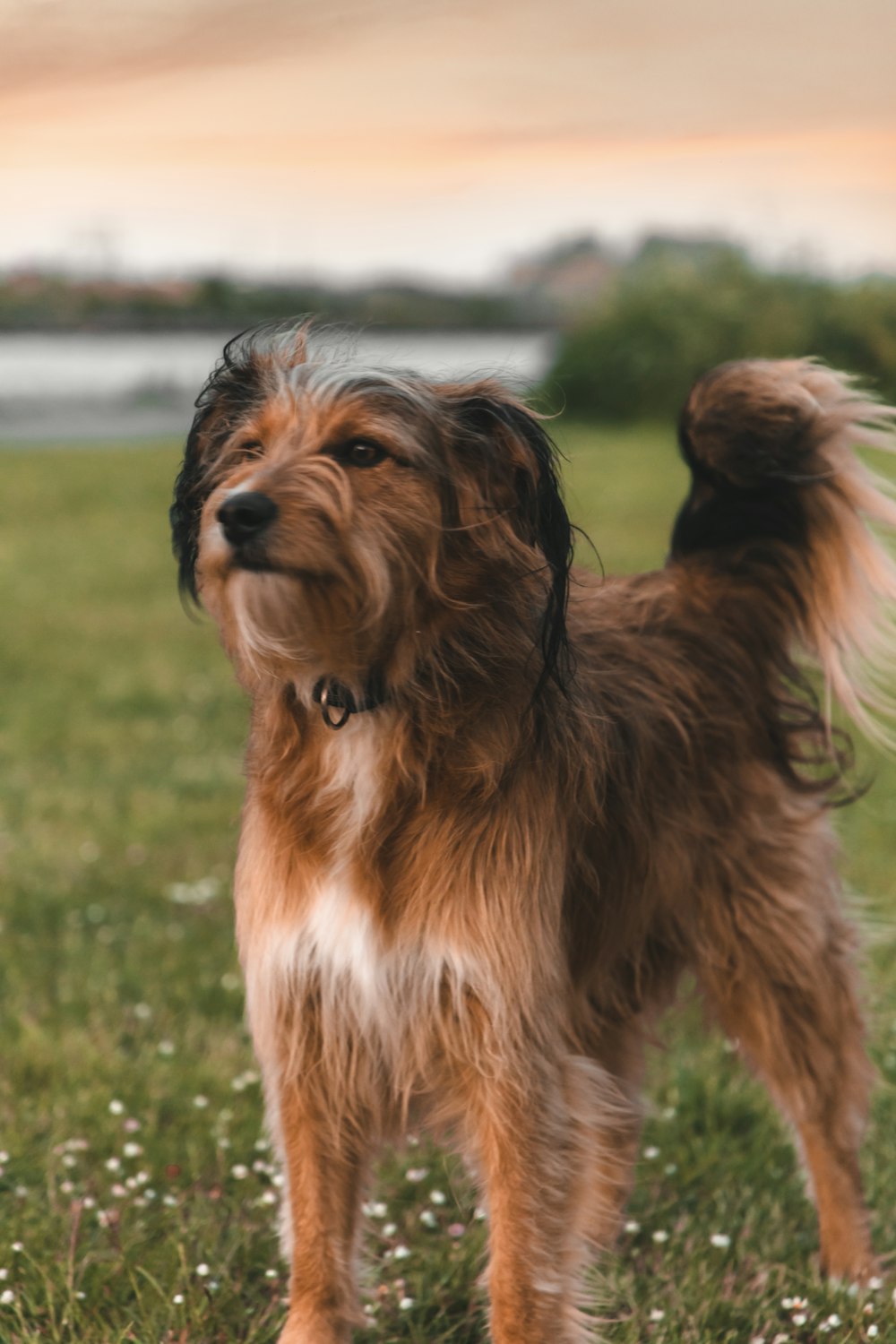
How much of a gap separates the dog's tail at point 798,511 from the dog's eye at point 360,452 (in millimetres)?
1524

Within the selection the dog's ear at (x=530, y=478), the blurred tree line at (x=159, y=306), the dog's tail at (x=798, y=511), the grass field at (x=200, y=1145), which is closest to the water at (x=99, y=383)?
the blurred tree line at (x=159, y=306)

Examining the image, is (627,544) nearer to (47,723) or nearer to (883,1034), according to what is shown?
(47,723)

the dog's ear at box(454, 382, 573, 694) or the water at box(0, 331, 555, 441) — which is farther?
the water at box(0, 331, 555, 441)

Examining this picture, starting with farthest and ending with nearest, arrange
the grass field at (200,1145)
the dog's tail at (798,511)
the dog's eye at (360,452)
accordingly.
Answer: the dog's tail at (798,511) < the grass field at (200,1145) < the dog's eye at (360,452)

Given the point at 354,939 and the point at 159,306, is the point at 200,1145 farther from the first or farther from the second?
the point at 159,306

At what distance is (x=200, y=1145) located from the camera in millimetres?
4727

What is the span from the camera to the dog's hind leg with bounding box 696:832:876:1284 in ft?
13.8

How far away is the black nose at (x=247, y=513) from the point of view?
2941mm

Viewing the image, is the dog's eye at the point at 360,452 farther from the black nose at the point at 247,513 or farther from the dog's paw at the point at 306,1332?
the dog's paw at the point at 306,1332

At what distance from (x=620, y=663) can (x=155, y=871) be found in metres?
3.79

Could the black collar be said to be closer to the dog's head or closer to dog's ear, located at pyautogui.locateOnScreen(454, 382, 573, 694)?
the dog's head

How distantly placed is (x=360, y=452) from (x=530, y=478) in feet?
1.28

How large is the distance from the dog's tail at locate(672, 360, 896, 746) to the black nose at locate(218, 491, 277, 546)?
1.83 m

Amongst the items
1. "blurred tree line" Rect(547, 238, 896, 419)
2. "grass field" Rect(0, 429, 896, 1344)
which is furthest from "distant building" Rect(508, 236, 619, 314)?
"grass field" Rect(0, 429, 896, 1344)
